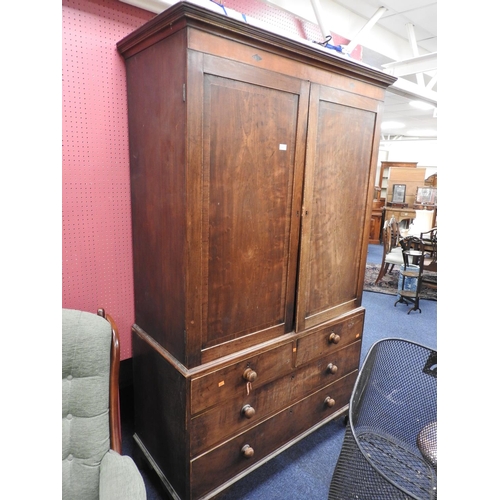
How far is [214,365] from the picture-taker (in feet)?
4.66

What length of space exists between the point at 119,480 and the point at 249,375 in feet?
2.05

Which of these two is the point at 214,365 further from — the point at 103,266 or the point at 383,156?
the point at 383,156

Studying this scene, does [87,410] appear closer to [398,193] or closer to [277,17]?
[277,17]

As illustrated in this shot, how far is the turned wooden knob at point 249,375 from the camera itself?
59.6 inches

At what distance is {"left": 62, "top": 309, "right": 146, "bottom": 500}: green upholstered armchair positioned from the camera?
117cm

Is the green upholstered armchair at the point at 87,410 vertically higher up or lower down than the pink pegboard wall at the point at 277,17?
lower down

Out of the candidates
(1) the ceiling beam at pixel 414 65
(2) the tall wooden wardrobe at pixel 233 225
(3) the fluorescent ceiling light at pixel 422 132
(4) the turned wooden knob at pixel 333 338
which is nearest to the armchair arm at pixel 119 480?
(2) the tall wooden wardrobe at pixel 233 225

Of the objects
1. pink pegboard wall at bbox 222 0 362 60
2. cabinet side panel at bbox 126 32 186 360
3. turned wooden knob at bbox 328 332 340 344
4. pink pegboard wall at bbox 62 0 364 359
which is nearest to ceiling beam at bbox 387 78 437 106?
pink pegboard wall at bbox 222 0 362 60

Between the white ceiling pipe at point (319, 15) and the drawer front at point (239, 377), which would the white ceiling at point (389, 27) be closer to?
the white ceiling pipe at point (319, 15)

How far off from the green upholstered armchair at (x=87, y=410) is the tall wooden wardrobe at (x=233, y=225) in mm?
275

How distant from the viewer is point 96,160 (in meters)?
1.57

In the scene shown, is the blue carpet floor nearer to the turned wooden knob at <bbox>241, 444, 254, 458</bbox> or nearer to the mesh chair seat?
the turned wooden knob at <bbox>241, 444, 254, 458</bbox>
